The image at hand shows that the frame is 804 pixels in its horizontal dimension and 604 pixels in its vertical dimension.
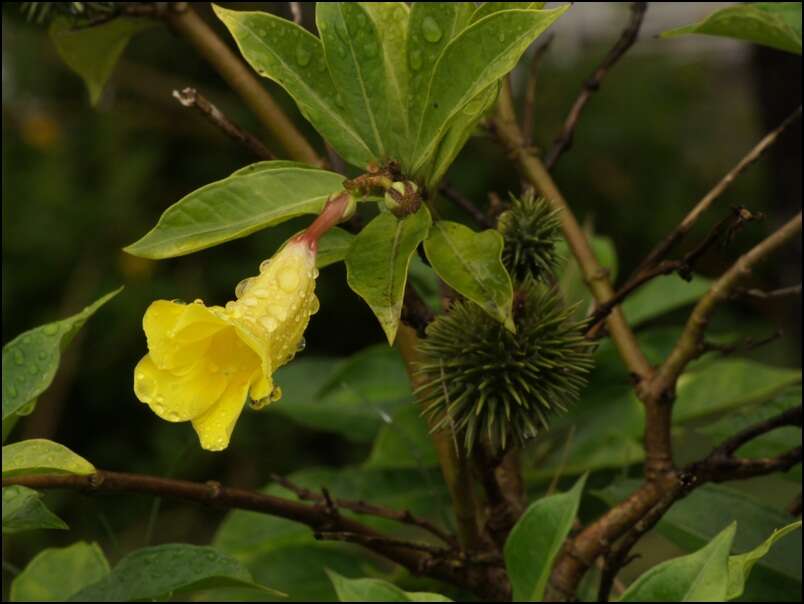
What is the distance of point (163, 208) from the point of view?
315 cm

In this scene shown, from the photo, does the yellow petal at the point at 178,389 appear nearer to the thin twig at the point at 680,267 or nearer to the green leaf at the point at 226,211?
the green leaf at the point at 226,211

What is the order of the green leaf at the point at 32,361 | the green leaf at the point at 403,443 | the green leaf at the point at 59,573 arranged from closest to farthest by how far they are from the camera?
1. the green leaf at the point at 32,361
2. the green leaf at the point at 59,573
3. the green leaf at the point at 403,443

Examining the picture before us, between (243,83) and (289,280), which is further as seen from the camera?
(243,83)

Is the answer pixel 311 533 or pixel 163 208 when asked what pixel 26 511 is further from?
pixel 163 208

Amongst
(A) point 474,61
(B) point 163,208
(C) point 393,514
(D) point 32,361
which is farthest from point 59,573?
(B) point 163,208

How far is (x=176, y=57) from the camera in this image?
3.42 m

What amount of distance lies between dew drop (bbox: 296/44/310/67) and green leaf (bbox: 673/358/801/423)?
0.70 metres

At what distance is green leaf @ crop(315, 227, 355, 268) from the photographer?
904mm

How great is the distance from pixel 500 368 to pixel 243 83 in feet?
1.65

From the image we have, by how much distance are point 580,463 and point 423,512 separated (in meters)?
0.19

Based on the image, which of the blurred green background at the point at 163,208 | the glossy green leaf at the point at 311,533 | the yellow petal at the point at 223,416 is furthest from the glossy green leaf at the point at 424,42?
the blurred green background at the point at 163,208

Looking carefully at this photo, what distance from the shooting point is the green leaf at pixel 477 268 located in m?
0.84

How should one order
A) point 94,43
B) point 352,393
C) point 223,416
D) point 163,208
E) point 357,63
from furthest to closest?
point 163,208
point 352,393
point 94,43
point 357,63
point 223,416

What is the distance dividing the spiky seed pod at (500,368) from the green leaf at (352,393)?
0.45 meters
